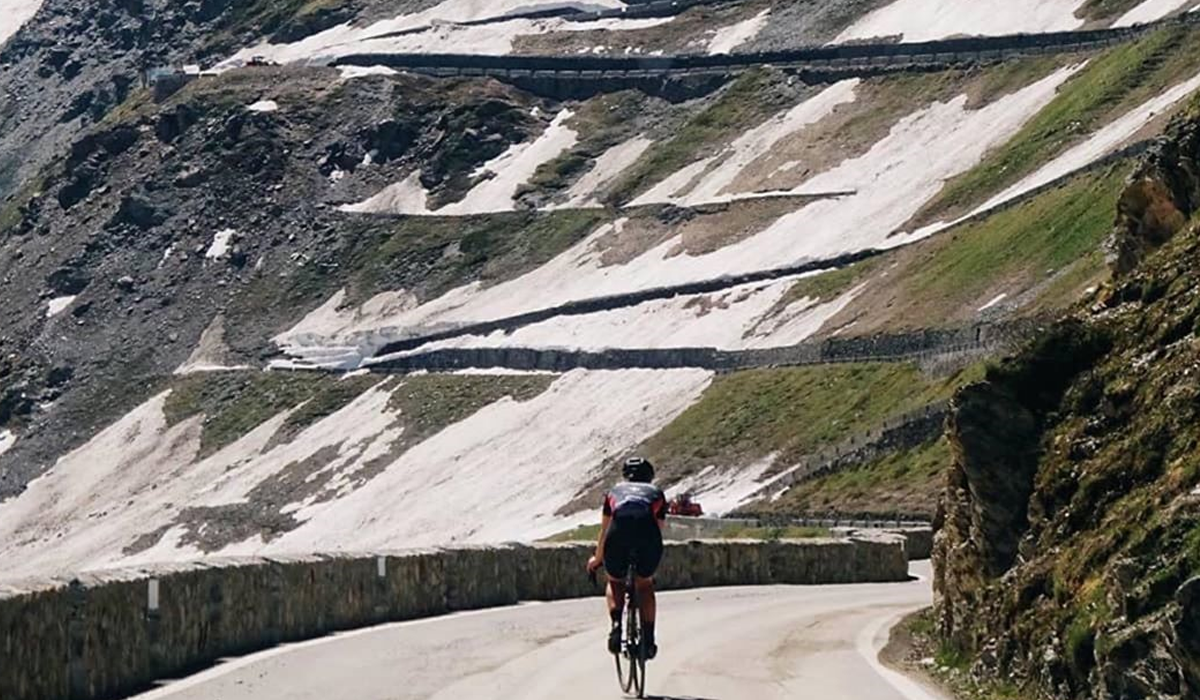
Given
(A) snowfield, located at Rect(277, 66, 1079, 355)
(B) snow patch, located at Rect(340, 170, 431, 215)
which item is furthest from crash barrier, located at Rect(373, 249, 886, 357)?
(B) snow patch, located at Rect(340, 170, 431, 215)

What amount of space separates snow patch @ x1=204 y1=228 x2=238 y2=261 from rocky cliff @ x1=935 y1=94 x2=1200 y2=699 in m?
135

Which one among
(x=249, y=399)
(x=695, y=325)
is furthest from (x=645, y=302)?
(x=249, y=399)

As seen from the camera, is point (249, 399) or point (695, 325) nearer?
point (695, 325)

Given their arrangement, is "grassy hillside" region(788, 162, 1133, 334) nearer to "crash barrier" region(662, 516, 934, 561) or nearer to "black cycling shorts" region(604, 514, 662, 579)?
"crash barrier" region(662, 516, 934, 561)

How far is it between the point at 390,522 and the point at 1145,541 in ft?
280

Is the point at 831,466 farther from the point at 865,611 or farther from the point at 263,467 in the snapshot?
the point at 865,611

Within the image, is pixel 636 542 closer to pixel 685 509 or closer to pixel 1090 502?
pixel 1090 502

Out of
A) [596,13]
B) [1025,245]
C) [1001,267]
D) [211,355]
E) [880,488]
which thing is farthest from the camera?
[596,13]

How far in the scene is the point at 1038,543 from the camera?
75.6ft

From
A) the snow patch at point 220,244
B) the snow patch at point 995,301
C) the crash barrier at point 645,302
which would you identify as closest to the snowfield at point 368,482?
the crash barrier at point 645,302

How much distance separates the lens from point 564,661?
2570 centimetres

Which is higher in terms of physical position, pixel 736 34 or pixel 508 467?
pixel 736 34

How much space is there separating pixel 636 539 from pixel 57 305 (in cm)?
14098

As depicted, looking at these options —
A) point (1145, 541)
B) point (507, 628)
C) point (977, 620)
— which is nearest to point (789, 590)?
point (507, 628)
